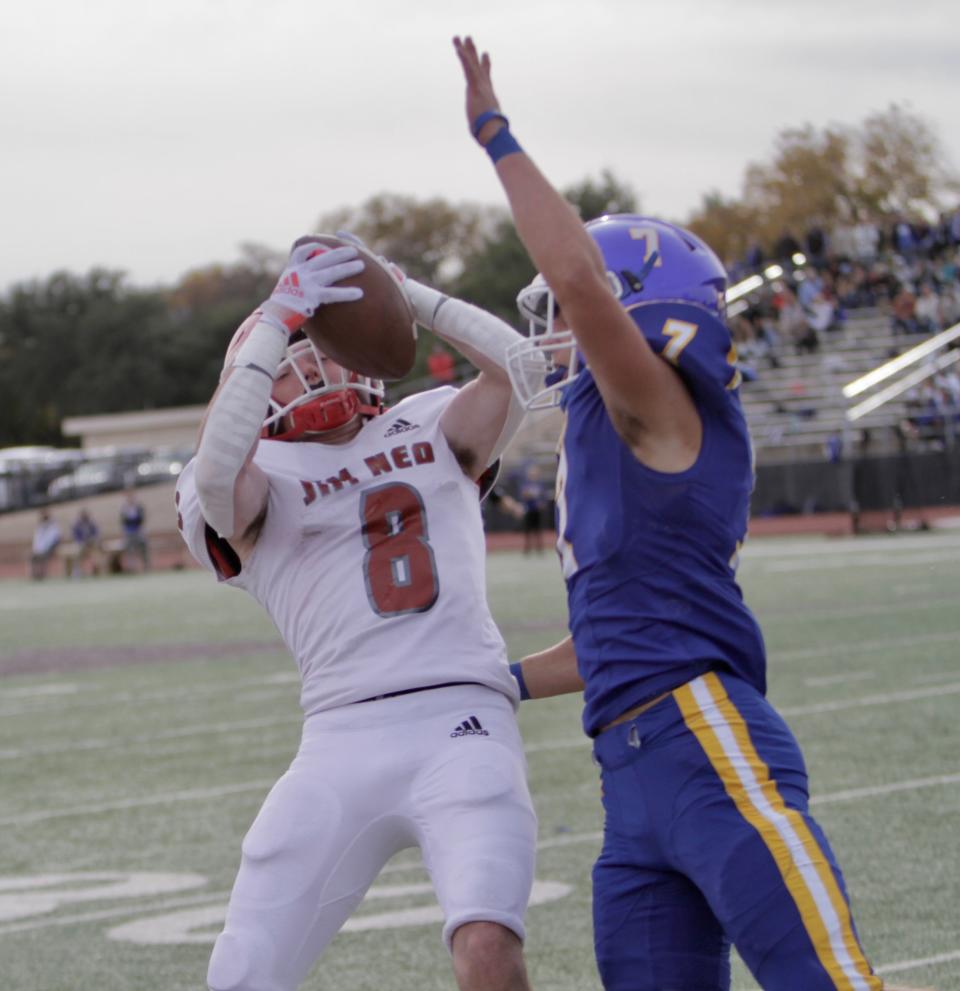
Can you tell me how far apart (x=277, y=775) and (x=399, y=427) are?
4.68m

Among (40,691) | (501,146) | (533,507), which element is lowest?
(533,507)

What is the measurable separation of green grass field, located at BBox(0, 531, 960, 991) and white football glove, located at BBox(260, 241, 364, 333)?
82.3 inches

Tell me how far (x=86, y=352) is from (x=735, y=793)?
3062 inches

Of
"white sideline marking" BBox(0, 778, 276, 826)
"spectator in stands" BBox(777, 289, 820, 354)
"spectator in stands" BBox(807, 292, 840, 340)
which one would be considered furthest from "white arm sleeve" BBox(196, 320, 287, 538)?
"spectator in stands" BBox(807, 292, 840, 340)

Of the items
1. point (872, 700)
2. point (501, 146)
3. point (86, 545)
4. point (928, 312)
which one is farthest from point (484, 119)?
point (86, 545)

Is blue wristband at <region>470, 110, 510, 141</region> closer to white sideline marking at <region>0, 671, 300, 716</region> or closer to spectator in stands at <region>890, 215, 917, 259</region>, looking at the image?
white sideline marking at <region>0, 671, 300, 716</region>

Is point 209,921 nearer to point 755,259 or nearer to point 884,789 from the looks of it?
point 884,789

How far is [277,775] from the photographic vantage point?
26.9 ft

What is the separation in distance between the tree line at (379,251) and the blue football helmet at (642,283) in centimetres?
4662

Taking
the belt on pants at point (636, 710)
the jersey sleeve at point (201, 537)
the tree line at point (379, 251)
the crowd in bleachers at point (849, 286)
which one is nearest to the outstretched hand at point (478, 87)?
the belt on pants at point (636, 710)

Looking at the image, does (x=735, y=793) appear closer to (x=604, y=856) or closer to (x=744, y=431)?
(x=604, y=856)

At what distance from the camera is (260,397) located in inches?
137

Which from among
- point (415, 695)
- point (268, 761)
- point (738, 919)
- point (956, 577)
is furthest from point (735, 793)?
point (956, 577)

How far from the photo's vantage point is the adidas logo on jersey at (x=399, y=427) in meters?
3.78
